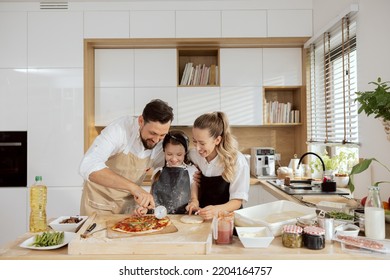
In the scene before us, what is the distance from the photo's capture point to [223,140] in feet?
6.95

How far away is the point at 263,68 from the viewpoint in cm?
407

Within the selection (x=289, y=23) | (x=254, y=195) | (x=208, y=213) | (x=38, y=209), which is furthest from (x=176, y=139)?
(x=289, y=23)

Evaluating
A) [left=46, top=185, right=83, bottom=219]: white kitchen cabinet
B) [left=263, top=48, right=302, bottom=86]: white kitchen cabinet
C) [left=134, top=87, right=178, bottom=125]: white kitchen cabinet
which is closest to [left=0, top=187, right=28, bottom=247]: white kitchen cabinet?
[left=46, top=185, right=83, bottom=219]: white kitchen cabinet

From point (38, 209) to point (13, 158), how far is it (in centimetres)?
236

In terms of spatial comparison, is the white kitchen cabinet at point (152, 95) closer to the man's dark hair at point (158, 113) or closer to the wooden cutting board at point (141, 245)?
the man's dark hair at point (158, 113)

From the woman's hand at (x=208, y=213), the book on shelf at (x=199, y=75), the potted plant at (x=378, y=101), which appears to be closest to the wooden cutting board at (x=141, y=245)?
the woman's hand at (x=208, y=213)

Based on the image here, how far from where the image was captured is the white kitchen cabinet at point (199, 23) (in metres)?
3.90

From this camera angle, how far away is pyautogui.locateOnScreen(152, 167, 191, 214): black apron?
2164mm

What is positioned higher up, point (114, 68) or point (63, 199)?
point (114, 68)

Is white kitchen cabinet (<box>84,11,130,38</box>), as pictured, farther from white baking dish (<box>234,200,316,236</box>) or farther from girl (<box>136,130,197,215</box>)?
white baking dish (<box>234,200,316,236</box>)

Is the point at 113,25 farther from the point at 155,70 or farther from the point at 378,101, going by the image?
the point at 378,101
